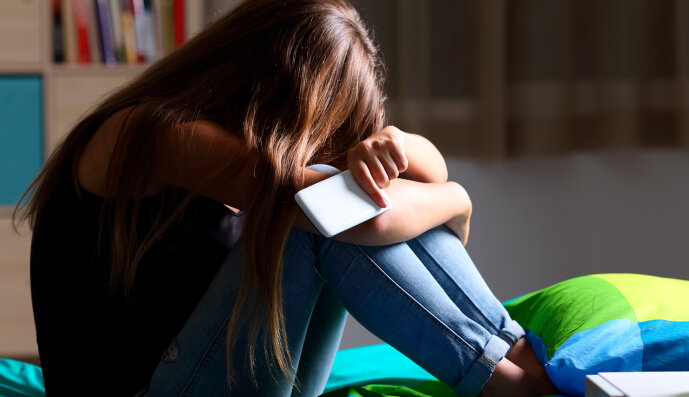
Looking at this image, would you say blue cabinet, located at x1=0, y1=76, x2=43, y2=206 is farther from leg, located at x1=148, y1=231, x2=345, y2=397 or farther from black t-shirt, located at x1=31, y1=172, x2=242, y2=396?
leg, located at x1=148, y1=231, x2=345, y2=397

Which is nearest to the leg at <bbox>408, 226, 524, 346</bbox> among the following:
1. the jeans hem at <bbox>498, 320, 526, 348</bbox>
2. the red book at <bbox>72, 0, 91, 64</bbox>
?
the jeans hem at <bbox>498, 320, 526, 348</bbox>

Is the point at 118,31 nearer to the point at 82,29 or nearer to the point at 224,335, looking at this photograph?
the point at 82,29

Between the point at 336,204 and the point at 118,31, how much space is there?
141 centimetres

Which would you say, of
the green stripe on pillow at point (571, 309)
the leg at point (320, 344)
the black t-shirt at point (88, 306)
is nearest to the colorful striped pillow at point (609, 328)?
the green stripe on pillow at point (571, 309)

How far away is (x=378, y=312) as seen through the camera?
0.83 meters

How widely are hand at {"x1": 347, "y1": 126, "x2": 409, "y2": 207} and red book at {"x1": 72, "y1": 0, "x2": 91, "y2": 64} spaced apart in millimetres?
1370

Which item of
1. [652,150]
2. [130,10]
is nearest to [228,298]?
[130,10]

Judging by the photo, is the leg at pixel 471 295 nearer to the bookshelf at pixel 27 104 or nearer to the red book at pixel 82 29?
the bookshelf at pixel 27 104

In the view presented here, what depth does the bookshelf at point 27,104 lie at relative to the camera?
193cm

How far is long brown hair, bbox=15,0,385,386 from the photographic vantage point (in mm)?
816

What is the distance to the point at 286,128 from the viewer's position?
89 centimetres

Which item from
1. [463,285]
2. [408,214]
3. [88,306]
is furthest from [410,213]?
[88,306]

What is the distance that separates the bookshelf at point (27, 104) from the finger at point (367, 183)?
129 centimetres

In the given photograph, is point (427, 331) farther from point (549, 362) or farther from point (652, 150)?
point (652, 150)
